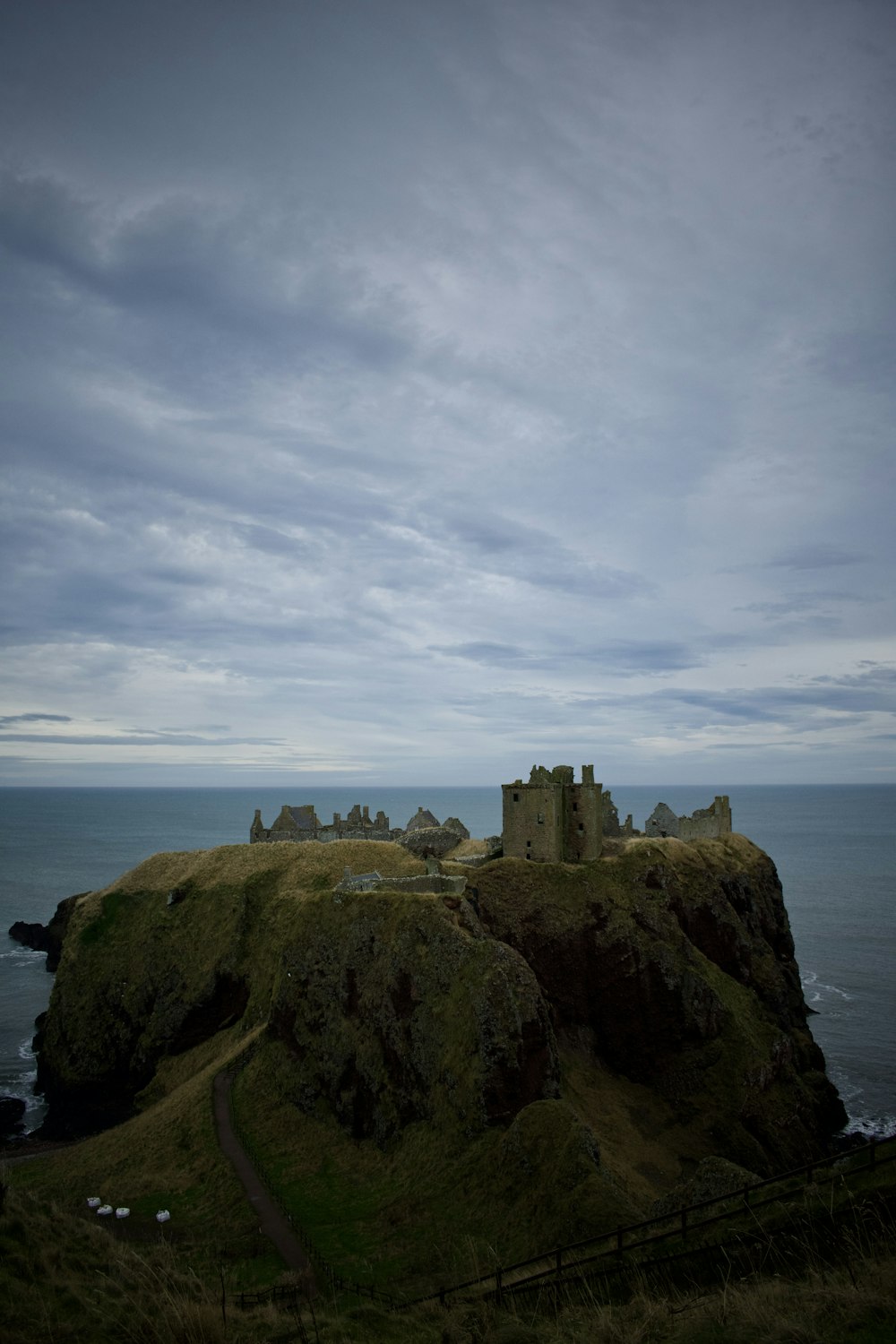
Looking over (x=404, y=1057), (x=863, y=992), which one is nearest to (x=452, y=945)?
(x=404, y=1057)

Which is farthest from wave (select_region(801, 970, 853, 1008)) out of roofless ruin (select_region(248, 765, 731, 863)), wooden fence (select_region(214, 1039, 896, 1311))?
wooden fence (select_region(214, 1039, 896, 1311))

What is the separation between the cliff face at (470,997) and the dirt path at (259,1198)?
4388 millimetres

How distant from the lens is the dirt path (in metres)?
34.5

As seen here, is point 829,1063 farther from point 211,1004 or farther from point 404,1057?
point 211,1004

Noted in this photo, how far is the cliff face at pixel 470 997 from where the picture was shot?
4419 centimetres

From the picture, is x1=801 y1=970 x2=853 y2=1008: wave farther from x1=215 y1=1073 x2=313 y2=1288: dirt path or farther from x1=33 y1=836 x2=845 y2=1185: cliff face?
x1=215 y1=1073 x2=313 y2=1288: dirt path

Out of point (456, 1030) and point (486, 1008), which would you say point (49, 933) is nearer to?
point (456, 1030)

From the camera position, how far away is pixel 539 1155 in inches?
1412

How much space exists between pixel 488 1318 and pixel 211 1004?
48971 millimetres

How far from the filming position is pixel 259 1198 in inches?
1572

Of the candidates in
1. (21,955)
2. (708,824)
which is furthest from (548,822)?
(21,955)

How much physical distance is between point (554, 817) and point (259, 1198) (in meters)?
34.9

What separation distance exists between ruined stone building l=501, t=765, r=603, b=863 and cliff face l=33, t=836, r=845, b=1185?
8.65ft

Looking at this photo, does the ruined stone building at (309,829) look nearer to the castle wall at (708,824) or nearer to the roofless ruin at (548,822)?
the roofless ruin at (548,822)
